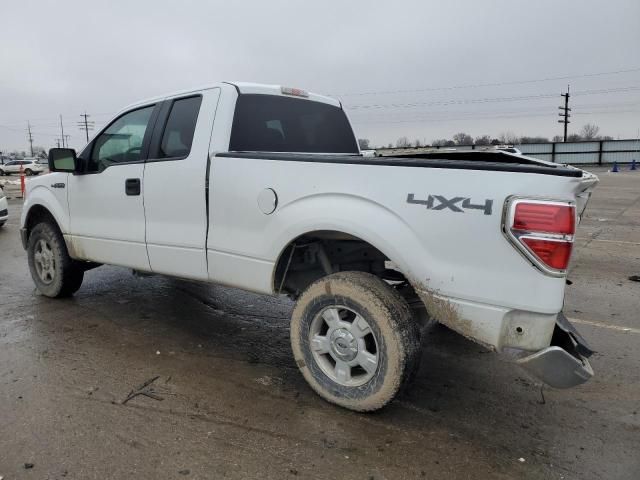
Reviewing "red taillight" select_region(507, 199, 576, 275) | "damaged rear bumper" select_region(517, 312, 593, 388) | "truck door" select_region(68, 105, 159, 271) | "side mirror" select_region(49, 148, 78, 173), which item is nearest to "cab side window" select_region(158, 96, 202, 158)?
"truck door" select_region(68, 105, 159, 271)

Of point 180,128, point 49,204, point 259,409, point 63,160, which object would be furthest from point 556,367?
point 49,204

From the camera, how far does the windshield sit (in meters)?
3.68

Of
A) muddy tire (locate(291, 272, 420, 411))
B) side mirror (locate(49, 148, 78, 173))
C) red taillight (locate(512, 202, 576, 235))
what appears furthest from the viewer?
side mirror (locate(49, 148, 78, 173))

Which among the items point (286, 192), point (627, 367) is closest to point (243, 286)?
point (286, 192)

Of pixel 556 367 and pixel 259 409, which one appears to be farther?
pixel 259 409

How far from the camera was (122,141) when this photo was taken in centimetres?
441

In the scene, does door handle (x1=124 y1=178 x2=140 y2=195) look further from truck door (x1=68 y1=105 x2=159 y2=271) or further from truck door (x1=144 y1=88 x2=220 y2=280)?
truck door (x1=144 y1=88 x2=220 y2=280)

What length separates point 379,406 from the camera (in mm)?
2844

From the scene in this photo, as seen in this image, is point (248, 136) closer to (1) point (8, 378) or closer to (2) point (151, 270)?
(2) point (151, 270)

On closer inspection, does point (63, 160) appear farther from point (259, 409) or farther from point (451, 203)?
point (451, 203)

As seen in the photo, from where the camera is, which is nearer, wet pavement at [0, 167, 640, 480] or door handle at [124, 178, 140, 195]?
wet pavement at [0, 167, 640, 480]

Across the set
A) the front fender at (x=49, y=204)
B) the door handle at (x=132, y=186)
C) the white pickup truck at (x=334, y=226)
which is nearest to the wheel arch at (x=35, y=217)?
the front fender at (x=49, y=204)

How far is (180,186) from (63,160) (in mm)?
1589

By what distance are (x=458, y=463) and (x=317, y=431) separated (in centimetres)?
77
